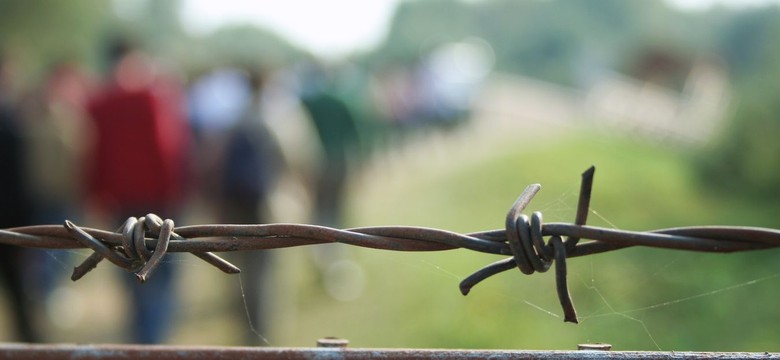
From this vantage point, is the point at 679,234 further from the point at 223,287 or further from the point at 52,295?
the point at 223,287

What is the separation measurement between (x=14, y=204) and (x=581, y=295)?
379cm

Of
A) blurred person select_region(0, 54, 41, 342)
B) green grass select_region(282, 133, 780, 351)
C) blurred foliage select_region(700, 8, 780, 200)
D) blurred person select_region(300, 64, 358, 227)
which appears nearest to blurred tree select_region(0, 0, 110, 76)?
blurred foliage select_region(700, 8, 780, 200)

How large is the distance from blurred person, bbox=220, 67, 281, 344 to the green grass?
51 cm

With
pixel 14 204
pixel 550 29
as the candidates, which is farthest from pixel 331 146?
pixel 550 29

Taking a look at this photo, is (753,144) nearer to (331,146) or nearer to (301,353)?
(331,146)

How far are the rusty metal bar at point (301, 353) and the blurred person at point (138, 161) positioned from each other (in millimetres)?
4167

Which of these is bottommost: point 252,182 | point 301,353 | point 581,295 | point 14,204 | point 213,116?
point 581,295

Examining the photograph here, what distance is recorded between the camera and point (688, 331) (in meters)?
6.68

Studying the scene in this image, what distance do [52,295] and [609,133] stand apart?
20.0 metres

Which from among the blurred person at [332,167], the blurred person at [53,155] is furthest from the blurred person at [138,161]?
the blurred person at [332,167]

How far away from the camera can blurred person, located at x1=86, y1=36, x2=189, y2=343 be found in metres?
6.06

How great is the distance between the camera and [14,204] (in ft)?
20.6

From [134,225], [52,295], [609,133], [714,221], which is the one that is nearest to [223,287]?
[52,295]

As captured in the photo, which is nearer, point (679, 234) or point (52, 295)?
point (679, 234)
